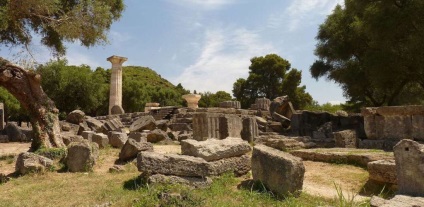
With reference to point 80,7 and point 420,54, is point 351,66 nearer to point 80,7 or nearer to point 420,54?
point 420,54

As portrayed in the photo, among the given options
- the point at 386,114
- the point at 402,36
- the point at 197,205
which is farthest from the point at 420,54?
the point at 197,205

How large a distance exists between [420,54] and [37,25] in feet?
53.0

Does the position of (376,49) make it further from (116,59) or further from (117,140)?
(116,59)

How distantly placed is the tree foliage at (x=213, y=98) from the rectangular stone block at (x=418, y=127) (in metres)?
45.3

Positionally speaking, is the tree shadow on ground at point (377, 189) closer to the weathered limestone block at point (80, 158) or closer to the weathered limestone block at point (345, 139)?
the weathered limestone block at point (345, 139)

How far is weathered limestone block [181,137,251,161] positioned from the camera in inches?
287

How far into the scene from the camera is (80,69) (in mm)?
39031

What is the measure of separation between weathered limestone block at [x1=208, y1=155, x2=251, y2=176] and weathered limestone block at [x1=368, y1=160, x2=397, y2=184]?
246cm

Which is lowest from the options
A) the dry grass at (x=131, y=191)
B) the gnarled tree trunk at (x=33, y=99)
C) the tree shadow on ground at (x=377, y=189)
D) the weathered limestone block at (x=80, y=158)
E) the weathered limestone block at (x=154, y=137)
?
the tree shadow on ground at (x=377, y=189)

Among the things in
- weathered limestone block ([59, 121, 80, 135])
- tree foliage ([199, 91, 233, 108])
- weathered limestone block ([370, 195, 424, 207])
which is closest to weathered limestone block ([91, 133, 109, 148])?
weathered limestone block ([59, 121, 80, 135])

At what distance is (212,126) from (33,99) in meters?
6.07

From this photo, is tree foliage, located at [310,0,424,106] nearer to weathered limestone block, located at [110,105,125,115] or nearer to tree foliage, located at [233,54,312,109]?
weathered limestone block, located at [110,105,125,115]

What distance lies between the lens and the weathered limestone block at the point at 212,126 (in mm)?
13641

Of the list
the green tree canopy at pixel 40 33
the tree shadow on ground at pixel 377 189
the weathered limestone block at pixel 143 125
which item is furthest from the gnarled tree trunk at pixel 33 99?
the tree shadow on ground at pixel 377 189
